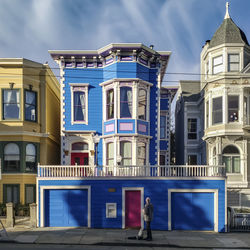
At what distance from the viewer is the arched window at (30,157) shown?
19562 mm

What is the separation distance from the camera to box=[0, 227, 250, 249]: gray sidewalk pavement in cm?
1341


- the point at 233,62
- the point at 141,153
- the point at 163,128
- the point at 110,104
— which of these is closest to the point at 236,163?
the point at 141,153

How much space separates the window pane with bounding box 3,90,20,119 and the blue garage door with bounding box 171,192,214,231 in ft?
33.5

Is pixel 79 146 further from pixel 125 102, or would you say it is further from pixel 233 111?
pixel 233 111

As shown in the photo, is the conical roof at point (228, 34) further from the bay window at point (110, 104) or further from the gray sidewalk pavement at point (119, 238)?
the gray sidewalk pavement at point (119, 238)

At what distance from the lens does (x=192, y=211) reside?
54.3 ft

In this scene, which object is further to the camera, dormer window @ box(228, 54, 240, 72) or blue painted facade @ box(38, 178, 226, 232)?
dormer window @ box(228, 54, 240, 72)

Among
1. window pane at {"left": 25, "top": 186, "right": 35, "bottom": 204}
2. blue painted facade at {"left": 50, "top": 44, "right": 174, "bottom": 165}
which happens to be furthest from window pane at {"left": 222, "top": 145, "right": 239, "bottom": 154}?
window pane at {"left": 25, "top": 186, "right": 35, "bottom": 204}

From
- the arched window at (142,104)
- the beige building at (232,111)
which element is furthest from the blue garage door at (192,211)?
the arched window at (142,104)

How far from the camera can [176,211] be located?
16594 mm

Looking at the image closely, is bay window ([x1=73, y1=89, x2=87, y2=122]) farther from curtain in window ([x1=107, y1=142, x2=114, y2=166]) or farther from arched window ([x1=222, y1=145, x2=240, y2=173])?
arched window ([x1=222, y1=145, x2=240, y2=173])

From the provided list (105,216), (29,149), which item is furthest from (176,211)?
(29,149)

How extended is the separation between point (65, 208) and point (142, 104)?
766 centimetres

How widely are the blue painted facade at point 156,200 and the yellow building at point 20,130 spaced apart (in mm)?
3166
